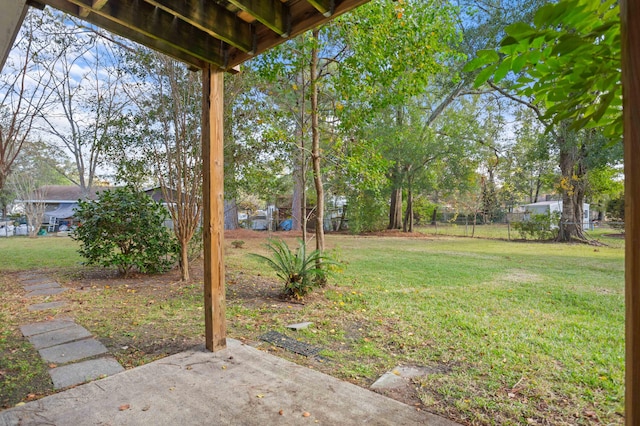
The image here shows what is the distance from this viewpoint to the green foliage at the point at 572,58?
92 centimetres

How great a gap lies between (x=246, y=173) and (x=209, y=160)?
3868 millimetres

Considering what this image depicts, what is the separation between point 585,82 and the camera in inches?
40.7

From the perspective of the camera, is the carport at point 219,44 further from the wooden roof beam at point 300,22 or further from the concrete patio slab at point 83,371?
the concrete patio slab at point 83,371

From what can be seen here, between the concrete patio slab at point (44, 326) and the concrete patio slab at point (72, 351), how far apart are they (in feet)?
1.80

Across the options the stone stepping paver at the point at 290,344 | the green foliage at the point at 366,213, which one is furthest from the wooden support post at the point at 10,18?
the green foliage at the point at 366,213

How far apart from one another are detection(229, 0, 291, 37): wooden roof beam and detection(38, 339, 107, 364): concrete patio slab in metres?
2.66

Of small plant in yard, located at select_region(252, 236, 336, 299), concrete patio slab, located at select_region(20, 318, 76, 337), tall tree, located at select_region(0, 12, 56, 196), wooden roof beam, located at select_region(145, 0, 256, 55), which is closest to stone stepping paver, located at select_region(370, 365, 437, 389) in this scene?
small plant in yard, located at select_region(252, 236, 336, 299)

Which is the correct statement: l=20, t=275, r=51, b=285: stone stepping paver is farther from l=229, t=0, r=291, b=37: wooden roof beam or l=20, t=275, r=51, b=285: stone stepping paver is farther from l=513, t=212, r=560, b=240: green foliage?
l=513, t=212, r=560, b=240: green foliage

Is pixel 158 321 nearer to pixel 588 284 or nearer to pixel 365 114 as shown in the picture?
pixel 365 114

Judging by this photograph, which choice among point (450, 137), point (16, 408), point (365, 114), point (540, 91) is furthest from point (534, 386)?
point (450, 137)

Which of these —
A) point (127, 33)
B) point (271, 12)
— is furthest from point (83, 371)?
point (271, 12)

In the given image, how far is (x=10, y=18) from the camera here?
2.05 metres

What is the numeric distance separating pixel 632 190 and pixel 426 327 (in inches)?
109

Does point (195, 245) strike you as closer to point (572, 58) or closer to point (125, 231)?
point (125, 231)
